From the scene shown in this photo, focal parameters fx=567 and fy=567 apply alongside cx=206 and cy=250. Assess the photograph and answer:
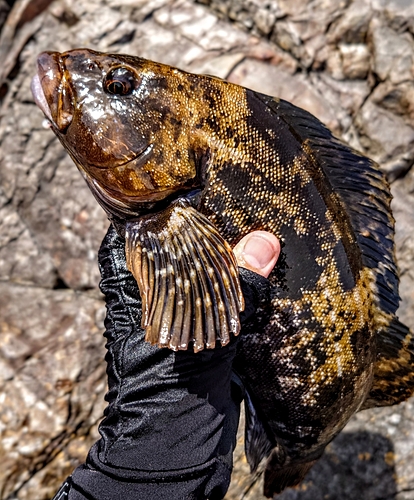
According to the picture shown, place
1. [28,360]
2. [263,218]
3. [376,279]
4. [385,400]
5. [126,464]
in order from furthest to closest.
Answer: [28,360], [385,400], [376,279], [263,218], [126,464]

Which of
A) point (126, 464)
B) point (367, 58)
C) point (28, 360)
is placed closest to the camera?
point (126, 464)

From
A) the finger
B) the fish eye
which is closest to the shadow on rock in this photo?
the finger

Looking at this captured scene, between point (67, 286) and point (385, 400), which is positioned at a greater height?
point (385, 400)

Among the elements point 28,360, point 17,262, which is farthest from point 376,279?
point 17,262

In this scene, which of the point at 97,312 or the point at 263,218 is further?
the point at 97,312

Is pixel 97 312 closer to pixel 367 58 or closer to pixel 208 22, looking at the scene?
pixel 208 22

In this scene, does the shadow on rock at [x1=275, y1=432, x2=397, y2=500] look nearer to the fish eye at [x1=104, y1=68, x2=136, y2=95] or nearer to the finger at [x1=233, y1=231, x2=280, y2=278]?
the finger at [x1=233, y1=231, x2=280, y2=278]

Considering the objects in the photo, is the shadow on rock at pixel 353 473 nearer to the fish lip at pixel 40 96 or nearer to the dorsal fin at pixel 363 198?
the dorsal fin at pixel 363 198
